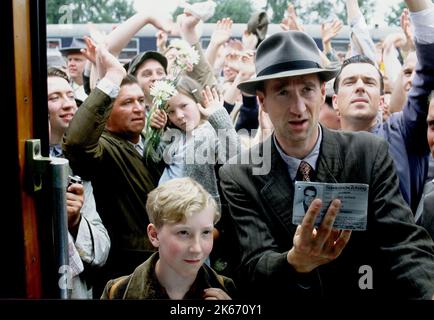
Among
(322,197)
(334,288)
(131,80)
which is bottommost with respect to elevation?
(334,288)

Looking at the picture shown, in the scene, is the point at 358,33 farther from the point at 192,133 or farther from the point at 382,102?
the point at 192,133

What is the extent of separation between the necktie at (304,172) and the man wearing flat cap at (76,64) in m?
0.87

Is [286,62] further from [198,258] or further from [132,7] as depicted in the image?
[198,258]

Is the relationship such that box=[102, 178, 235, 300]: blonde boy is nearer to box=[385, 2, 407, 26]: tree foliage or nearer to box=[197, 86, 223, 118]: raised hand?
box=[197, 86, 223, 118]: raised hand

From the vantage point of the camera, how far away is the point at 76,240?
2.34 metres

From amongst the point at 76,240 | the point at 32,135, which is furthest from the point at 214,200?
the point at 32,135

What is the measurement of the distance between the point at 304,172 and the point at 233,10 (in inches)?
26.6

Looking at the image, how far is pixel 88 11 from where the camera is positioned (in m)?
→ 2.26

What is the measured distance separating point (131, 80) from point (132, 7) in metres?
0.28

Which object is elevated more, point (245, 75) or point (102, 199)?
point (245, 75)

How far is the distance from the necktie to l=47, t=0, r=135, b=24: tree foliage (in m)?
0.88

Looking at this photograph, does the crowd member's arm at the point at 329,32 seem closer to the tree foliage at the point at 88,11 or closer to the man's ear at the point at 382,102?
the man's ear at the point at 382,102

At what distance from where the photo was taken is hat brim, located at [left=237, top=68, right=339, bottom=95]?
7.50 ft

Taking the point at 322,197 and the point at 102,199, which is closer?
the point at 322,197
